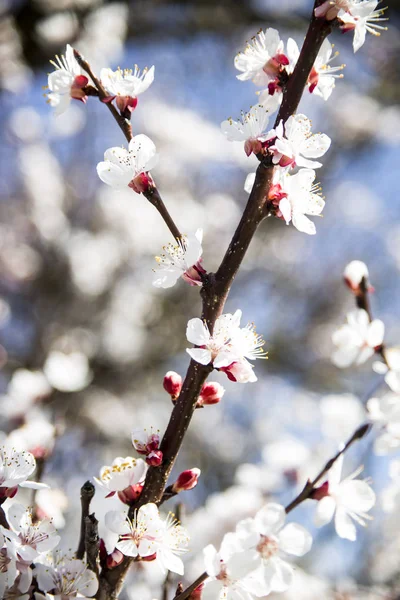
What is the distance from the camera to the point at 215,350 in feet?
2.14

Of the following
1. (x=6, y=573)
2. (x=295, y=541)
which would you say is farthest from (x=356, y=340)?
(x=6, y=573)

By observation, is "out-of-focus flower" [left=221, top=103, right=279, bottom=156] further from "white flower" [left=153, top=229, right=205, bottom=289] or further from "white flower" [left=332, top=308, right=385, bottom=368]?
"white flower" [left=332, top=308, right=385, bottom=368]

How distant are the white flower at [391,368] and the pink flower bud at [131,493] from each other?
47 centimetres

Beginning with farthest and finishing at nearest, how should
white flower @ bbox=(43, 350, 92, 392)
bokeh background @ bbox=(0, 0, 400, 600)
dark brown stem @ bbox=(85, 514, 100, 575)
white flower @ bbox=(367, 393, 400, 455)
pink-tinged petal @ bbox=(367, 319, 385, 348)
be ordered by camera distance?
bokeh background @ bbox=(0, 0, 400, 600), white flower @ bbox=(43, 350, 92, 392), pink-tinged petal @ bbox=(367, 319, 385, 348), white flower @ bbox=(367, 393, 400, 455), dark brown stem @ bbox=(85, 514, 100, 575)

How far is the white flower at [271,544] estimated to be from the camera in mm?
630

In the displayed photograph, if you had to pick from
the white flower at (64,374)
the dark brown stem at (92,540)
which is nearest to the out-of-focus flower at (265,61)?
the dark brown stem at (92,540)

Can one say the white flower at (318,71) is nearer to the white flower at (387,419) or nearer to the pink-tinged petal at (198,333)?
the pink-tinged petal at (198,333)

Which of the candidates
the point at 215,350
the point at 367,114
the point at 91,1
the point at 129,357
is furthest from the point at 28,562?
the point at 367,114

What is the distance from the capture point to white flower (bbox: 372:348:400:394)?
3.01 ft

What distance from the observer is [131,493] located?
0.69 metres

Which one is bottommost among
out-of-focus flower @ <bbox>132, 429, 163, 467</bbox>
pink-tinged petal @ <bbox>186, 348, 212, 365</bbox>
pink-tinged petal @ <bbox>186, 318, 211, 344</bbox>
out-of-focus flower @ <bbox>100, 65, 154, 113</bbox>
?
out-of-focus flower @ <bbox>132, 429, 163, 467</bbox>

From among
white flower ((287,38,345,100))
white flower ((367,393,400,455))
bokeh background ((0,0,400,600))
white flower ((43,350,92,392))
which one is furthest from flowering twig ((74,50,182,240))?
bokeh background ((0,0,400,600))

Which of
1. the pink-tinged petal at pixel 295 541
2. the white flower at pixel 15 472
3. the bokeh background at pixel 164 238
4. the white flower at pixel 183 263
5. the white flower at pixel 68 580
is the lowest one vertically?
the bokeh background at pixel 164 238

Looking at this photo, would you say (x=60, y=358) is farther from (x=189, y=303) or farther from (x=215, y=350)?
(x=189, y=303)
